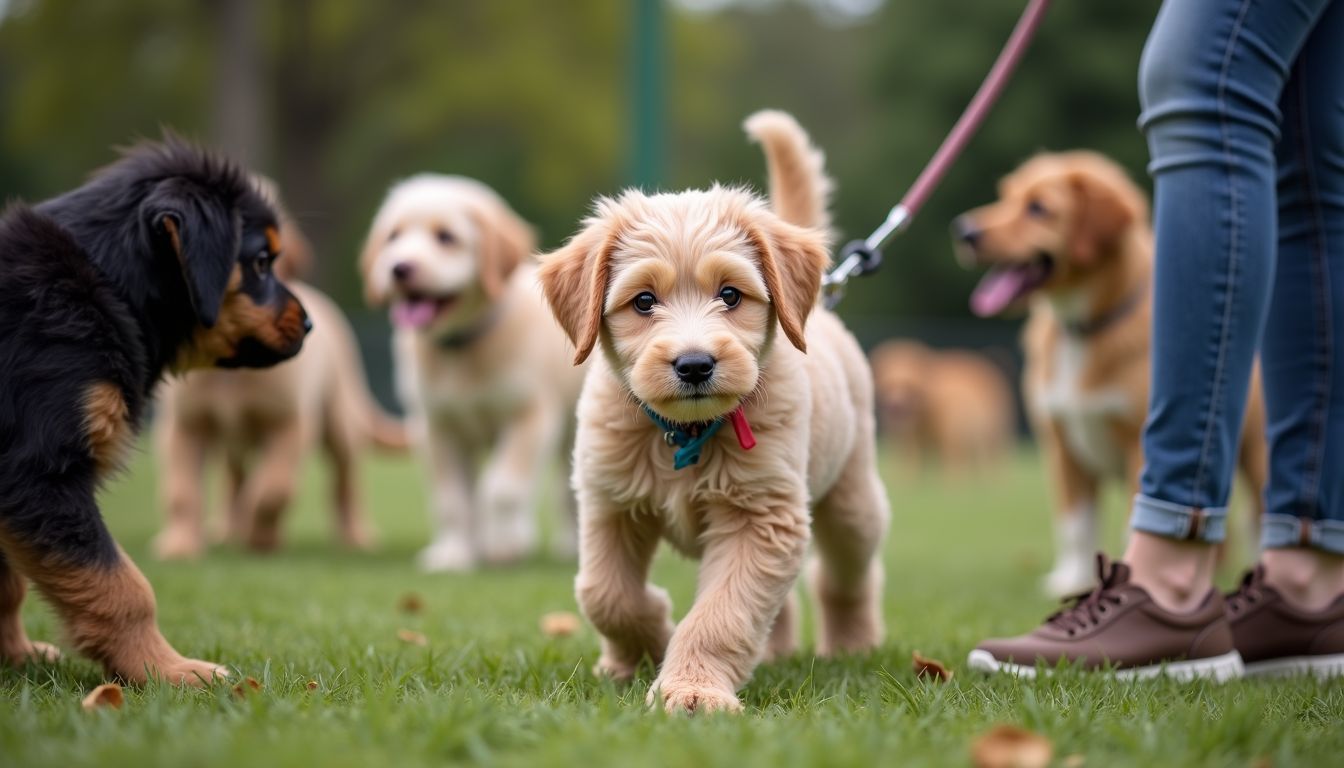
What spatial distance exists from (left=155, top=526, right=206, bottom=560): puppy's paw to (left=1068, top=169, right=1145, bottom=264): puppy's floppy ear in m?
4.99

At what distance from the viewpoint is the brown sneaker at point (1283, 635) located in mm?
3619

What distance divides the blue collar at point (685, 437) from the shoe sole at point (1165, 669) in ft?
3.11

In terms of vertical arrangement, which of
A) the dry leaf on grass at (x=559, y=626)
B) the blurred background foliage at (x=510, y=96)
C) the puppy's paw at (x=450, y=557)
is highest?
the blurred background foliage at (x=510, y=96)

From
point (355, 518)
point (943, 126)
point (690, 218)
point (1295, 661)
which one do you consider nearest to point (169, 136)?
point (690, 218)

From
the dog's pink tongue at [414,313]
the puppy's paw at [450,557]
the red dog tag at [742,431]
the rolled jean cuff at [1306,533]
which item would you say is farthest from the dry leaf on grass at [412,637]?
the dog's pink tongue at [414,313]

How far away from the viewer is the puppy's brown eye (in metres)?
3.13

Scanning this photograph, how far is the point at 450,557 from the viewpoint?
7.09 meters

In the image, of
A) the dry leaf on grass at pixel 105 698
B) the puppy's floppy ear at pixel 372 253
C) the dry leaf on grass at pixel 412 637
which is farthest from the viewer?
the puppy's floppy ear at pixel 372 253

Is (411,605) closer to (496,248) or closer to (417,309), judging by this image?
(417,309)

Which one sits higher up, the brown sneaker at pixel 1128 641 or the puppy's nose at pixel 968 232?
the puppy's nose at pixel 968 232

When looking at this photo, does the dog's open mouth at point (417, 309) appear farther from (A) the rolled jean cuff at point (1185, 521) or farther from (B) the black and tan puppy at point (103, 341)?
(A) the rolled jean cuff at point (1185, 521)

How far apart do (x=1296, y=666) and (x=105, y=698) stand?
3.12 m

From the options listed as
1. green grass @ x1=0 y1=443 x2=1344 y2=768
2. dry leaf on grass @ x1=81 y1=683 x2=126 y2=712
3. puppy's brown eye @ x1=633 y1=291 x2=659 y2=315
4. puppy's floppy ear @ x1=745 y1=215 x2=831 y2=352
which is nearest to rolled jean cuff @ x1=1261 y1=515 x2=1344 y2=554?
green grass @ x1=0 y1=443 x2=1344 y2=768

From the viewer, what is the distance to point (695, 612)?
3016 millimetres
